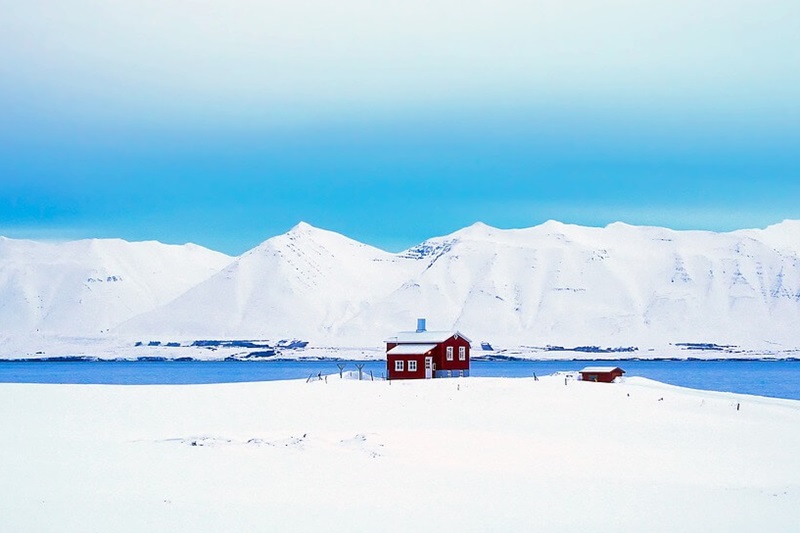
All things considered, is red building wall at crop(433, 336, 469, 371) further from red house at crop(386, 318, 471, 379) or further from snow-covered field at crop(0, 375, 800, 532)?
snow-covered field at crop(0, 375, 800, 532)

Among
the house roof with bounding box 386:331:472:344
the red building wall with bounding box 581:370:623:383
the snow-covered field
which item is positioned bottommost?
the snow-covered field

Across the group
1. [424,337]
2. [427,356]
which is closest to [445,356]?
[427,356]

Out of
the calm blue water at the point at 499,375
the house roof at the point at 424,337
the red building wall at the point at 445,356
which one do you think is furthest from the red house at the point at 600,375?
the calm blue water at the point at 499,375

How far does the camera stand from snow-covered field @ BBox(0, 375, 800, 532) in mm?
16438

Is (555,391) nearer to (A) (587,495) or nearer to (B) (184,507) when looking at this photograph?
(A) (587,495)

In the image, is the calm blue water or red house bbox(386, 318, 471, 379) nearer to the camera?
red house bbox(386, 318, 471, 379)

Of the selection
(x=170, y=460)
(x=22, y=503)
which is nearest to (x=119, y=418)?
(x=170, y=460)

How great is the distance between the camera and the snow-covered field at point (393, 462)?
53.9 ft

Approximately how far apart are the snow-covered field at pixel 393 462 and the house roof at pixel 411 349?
18.4 meters

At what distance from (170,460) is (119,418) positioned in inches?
499

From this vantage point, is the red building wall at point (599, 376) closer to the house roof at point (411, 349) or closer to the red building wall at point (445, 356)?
the red building wall at point (445, 356)

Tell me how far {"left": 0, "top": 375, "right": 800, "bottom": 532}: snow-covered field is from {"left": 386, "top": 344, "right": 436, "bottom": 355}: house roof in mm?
18387

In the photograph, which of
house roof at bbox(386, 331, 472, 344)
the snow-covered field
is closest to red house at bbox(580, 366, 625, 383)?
house roof at bbox(386, 331, 472, 344)

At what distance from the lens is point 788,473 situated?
23688 mm
